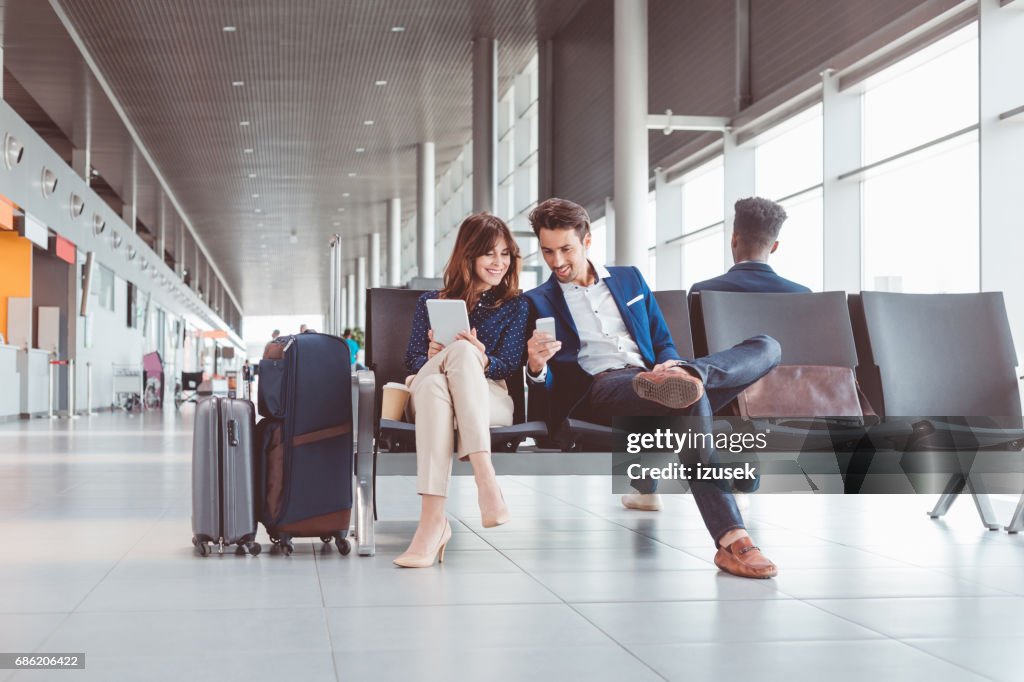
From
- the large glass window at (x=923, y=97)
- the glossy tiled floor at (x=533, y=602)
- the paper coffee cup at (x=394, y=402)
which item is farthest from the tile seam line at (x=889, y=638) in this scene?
the large glass window at (x=923, y=97)

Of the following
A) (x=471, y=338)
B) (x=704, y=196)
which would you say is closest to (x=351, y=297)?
(x=704, y=196)

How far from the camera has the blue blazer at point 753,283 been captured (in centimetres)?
405

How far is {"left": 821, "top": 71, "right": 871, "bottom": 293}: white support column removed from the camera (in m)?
8.84

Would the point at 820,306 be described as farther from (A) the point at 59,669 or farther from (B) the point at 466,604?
(A) the point at 59,669

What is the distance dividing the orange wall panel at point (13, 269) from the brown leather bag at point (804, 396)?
14.0 metres

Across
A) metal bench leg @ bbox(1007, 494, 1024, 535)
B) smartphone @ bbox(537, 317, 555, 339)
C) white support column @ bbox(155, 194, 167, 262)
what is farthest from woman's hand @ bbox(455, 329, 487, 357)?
white support column @ bbox(155, 194, 167, 262)

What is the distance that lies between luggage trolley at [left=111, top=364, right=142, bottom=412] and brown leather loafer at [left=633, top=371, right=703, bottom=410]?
1856 cm

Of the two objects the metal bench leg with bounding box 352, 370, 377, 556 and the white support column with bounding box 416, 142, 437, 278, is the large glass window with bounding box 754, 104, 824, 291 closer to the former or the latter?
the metal bench leg with bounding box 352, 370, 377, 556

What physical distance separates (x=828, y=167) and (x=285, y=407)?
22.3ft

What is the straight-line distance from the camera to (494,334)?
3.48m

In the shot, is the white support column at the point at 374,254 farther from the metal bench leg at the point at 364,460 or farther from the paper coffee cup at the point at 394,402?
the metal bench leg at the point at 364,460

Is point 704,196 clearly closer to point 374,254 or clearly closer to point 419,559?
point 419,559

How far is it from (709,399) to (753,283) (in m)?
0.95

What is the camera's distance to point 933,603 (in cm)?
252
